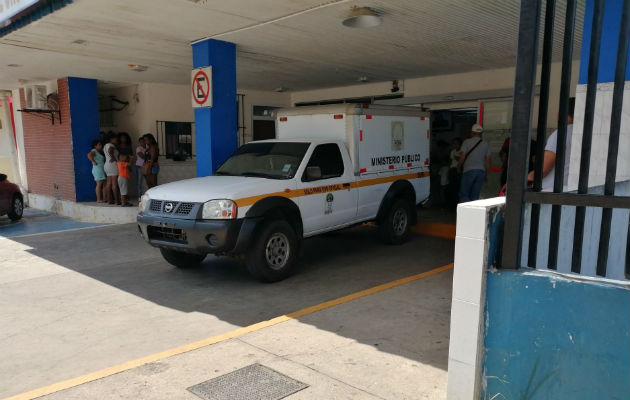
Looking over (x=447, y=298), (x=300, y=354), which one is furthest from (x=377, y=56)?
(x=300, y=354)

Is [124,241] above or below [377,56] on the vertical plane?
below

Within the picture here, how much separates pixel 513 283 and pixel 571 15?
152cm

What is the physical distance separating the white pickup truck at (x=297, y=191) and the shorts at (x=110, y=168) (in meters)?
5.15

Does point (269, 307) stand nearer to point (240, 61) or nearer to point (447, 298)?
point (447, 298)

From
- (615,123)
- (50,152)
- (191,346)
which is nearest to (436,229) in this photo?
(191,346)

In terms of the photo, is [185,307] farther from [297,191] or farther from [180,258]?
[297,191]

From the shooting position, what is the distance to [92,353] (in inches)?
164

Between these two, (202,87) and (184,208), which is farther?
(202,87)

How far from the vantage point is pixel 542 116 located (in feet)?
9.18

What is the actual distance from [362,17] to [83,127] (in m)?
8.66

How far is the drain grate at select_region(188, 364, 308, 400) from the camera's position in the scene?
3.38 meters

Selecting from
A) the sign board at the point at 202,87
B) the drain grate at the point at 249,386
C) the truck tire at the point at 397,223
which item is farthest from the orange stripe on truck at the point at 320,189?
the sign board at the point at 202,87

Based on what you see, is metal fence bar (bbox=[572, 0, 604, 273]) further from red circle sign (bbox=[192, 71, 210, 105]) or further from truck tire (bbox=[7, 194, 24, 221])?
truck tire (bbox=[7, 194, 24, 221])

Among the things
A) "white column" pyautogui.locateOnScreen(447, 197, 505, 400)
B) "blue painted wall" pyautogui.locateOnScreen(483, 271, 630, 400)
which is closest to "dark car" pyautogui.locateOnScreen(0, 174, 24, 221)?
"white column" pyautogui.locateOnScreen(447, 197, 505, 400)
